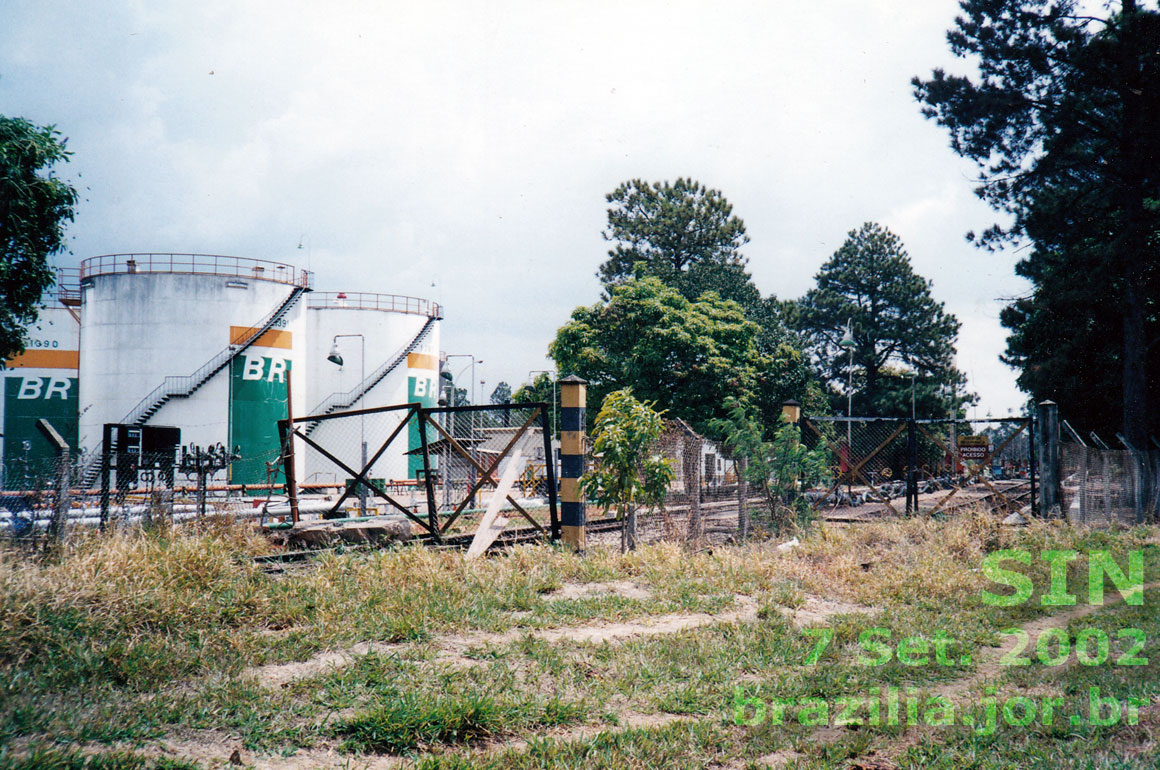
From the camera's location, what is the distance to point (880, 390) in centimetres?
5559

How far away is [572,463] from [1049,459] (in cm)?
921

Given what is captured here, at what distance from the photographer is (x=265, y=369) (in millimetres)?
31016

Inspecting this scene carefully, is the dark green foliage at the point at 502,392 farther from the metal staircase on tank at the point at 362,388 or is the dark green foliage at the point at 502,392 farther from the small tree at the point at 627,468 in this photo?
the small tree at the point at 627,468

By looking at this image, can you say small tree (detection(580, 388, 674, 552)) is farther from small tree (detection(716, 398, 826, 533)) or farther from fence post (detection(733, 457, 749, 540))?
small tree (detection(716, 398, 826, 533))

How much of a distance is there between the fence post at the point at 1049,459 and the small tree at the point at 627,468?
25.7 ft

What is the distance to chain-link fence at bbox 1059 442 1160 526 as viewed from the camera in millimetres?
13805

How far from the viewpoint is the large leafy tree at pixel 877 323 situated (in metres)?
55.6

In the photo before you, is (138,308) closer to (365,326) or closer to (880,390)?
(365,326)

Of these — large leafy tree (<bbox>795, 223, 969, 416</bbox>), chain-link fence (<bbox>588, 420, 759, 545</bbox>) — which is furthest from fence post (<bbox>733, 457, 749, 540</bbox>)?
large leafy tree (<bbox>795, 223, 969, 416</bbox>)

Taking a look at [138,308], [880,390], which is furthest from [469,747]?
[880,390]

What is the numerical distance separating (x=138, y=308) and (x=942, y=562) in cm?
3007

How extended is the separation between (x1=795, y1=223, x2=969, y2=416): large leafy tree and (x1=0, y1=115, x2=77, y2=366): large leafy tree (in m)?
45.5

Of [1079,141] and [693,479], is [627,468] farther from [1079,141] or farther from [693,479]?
[1079,141]

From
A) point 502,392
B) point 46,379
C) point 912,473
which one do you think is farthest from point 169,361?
point 502,392
